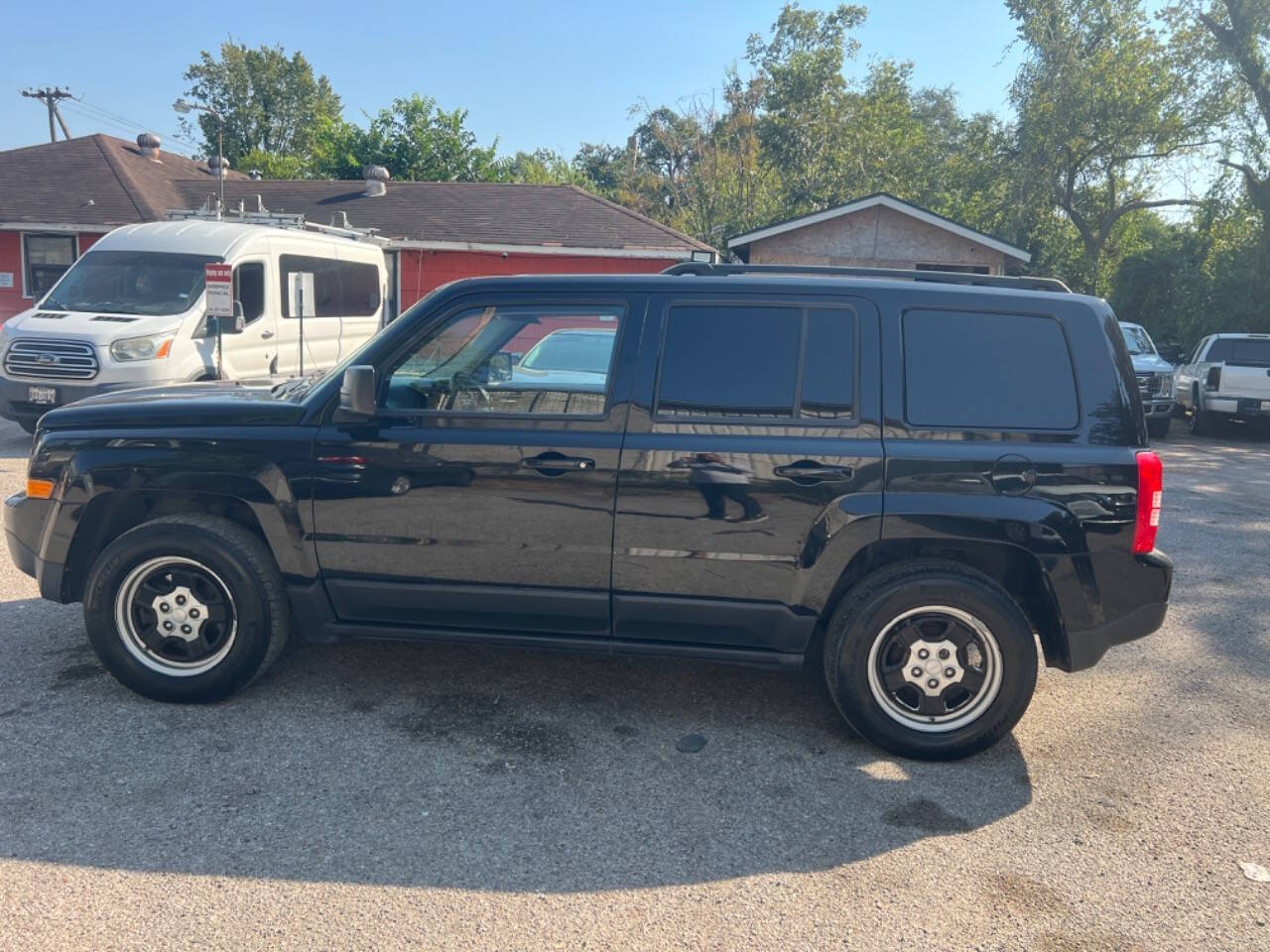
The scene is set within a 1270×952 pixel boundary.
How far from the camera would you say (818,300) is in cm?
414

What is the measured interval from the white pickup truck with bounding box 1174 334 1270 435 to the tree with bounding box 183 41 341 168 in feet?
150

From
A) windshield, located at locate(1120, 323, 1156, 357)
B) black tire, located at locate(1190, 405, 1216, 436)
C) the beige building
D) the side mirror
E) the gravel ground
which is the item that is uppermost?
the beige building

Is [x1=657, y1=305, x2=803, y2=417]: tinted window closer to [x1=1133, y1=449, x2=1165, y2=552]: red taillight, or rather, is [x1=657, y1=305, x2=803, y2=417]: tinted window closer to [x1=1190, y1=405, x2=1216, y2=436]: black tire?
[x1=1133, y1=449, x2=1165, y2=552]: red taillight

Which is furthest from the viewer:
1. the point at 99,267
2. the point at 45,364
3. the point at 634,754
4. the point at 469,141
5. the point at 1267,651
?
the point at 469,141

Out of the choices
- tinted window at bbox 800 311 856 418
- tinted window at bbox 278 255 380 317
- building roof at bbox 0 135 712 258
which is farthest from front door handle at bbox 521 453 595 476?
building roof at bbox 0 135 712 258

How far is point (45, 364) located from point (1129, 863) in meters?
10.5

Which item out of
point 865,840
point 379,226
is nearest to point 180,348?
point 865,840

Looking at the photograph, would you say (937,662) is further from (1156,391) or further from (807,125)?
(807,125)

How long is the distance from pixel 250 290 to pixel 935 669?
9.98 meters

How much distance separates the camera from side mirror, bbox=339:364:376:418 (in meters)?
4.07

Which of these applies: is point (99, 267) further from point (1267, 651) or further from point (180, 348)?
point (1267, 651)

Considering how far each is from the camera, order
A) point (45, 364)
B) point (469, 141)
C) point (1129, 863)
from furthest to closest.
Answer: point (469, 141) < point (45, 364) < point (1129, 863)

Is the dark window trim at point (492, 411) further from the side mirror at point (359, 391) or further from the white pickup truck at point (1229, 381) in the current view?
the white pickup truck at point (1229, 381)

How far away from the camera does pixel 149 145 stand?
79.5ft
